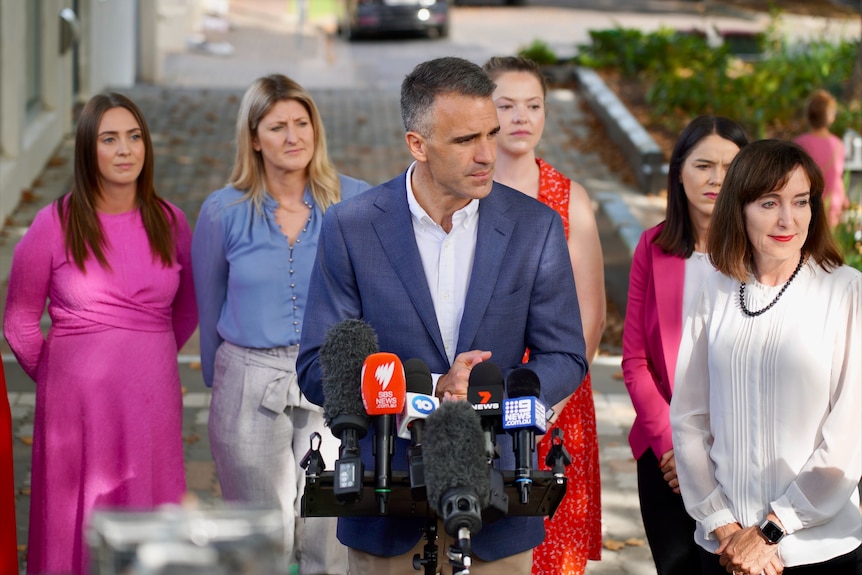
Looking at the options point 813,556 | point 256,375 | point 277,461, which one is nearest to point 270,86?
point 256,375

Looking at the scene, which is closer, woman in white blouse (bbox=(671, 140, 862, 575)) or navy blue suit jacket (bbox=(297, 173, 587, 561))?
navy blue suit jacket (bbox=(297, 173, 587, 561))

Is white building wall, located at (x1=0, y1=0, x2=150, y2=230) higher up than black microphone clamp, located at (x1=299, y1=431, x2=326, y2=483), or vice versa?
white building wall, located at (x1=0, y1=0, x2=150, y2=230)

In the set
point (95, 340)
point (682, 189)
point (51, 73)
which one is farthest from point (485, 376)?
point (51, 73)

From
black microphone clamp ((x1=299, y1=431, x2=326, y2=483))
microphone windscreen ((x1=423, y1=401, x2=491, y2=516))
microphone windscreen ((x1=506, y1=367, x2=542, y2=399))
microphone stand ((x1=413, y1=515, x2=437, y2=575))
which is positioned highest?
microphone windscreen ((x1=506, y1=367, x2=542, y2=399))

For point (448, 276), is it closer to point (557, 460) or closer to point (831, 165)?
point (557, 460)

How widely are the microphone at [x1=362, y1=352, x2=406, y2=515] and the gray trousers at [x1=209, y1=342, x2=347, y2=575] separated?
2.27 meters

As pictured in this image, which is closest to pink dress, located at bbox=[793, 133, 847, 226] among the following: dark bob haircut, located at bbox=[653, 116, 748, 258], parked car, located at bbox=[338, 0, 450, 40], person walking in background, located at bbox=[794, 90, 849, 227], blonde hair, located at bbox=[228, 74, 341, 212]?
person walking in background, located at bbox=[794, 90, 849, 227]

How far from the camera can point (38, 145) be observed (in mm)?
14633

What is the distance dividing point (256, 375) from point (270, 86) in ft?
4.34

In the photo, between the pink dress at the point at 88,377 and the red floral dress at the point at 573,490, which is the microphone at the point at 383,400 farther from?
the pink dress at the point at 88,377

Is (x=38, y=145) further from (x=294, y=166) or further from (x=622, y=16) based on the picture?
(x=622, y=16)

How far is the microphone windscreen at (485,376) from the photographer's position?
340 centimetres

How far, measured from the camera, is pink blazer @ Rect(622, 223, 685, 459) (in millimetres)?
4945

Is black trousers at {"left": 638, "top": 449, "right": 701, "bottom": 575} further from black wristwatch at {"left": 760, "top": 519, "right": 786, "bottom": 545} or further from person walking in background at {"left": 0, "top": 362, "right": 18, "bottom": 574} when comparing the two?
person walking in background at {"left": 0, "top": 362, "right": 18, "bottom": 574}
